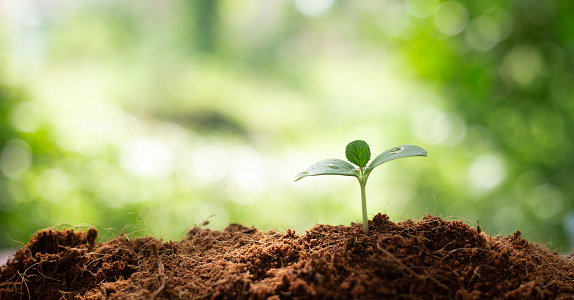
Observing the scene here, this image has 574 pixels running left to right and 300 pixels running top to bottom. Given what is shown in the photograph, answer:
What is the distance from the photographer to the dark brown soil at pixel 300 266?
1.96ft

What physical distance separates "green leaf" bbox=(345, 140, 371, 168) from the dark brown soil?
12 centimetres

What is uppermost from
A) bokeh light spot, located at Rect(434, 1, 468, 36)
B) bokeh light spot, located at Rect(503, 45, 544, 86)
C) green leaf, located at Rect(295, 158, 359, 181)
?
bokeh light spot, located at Rect(434, 1, 468, 36)

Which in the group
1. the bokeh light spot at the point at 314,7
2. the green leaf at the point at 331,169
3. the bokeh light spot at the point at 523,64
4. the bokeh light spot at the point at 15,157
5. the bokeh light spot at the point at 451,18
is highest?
the bokeh light spot at the point at 314,7

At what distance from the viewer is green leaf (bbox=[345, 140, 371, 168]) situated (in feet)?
2.43

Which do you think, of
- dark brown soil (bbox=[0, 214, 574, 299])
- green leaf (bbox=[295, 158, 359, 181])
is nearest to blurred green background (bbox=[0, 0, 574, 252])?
dark brown soil (bbox=[0, 214, 574, 299])

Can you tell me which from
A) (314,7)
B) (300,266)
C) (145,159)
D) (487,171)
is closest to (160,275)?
(300,266)

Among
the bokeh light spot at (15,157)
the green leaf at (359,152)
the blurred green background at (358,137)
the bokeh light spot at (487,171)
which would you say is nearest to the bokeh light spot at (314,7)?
the blurred green background at (358,137)

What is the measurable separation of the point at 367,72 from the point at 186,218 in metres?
2.63

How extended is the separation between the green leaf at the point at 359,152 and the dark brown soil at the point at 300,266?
0.38ft

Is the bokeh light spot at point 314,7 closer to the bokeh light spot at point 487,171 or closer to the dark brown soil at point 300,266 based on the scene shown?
the bokeh light spot at point 487,171

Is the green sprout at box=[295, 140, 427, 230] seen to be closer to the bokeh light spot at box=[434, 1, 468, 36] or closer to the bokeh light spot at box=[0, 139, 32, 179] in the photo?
the bokeh light spot at box=[434, 1, 468, 36]

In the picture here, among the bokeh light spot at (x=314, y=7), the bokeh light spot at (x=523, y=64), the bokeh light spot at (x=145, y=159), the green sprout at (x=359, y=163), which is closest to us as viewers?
the green sprout at (x=359, y=163)

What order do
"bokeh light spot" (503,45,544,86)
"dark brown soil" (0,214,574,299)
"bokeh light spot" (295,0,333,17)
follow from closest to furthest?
"dark brown soil" (0,214,574,299) → "bokeh light spot" (503,45,544,86) → "bokeh light spot" (295,0,333,17)

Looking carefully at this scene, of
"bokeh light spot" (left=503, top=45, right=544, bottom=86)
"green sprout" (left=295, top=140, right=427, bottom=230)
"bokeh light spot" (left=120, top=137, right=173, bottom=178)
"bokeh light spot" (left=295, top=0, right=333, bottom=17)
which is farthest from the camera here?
"bokeh light spot" (left=295, top=0, right=333, bottom=17)
